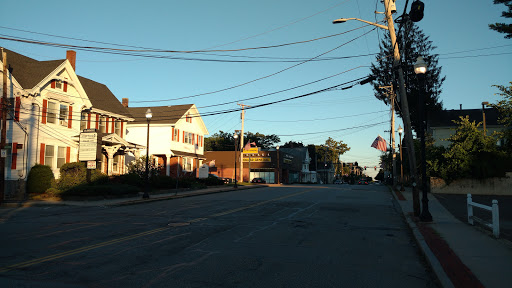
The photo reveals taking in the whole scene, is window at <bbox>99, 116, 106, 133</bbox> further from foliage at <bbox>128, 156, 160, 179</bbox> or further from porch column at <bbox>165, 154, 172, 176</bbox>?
porch column at <bbox>165, 154, 172, 176</bbox>

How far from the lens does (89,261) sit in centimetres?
739

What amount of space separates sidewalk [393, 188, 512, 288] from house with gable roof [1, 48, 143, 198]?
23004 millimetres

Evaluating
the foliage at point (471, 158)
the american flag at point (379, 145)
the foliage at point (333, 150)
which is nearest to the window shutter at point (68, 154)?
the american flag at point (379, 145)

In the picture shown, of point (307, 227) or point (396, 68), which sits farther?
point (396, 68)

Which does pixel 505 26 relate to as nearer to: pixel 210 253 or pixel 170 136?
pixel 210 253

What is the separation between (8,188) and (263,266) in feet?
80.6

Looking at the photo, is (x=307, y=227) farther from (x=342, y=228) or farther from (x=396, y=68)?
(x=396, y=68)

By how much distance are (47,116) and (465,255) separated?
28.2 m

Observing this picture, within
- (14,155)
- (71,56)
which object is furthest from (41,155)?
(71,56)

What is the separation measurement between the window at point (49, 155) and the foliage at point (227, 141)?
65.3 metres

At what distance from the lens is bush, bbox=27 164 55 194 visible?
24.8m

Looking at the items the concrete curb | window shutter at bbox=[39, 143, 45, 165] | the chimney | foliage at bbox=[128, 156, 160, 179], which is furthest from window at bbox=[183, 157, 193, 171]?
the concrete curb

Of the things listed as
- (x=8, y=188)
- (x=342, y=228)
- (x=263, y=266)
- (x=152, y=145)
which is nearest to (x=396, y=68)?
(x=342, y=228)

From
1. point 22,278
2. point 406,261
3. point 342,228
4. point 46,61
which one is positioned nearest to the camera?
point 22,278
